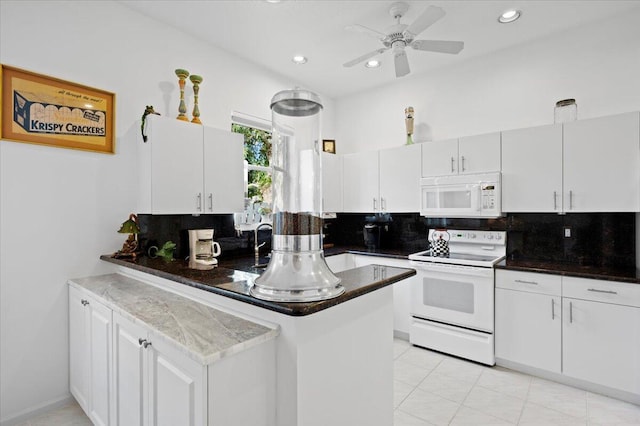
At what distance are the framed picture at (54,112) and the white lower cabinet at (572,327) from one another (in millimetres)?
3509

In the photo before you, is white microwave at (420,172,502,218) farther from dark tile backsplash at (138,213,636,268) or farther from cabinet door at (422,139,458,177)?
dark tile backsplash at (138,213,636,268)

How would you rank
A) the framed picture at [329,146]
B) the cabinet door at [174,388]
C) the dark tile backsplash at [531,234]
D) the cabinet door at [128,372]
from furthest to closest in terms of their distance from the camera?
the framed picture at [329,146], the dark tile backsplash at [531,234], the cabinet door at [128,372], the cabinet door at [174,388]

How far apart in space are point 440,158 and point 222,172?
7.30 ft

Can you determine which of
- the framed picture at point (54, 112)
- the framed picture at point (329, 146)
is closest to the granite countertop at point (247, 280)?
the framed picture at point (54, 112)

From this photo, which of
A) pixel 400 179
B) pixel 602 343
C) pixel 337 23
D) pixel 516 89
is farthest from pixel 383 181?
pixel 602 343

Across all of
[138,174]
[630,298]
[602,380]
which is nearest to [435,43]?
[630,298]

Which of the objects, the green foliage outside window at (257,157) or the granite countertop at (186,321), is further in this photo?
the green foliage outside window at (257,157)

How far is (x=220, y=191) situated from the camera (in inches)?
115

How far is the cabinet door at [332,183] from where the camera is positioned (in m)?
4.17

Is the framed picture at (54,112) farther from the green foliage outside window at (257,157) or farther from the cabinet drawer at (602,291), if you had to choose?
the cabinet drawer at (602,291)

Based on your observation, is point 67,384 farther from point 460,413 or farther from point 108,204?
point 460,413

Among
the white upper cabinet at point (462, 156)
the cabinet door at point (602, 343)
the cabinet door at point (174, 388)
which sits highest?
the white upper cabinet at point (462, 156)

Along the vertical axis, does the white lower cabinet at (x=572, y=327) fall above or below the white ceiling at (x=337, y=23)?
below

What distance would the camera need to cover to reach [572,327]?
2549 millimetres
